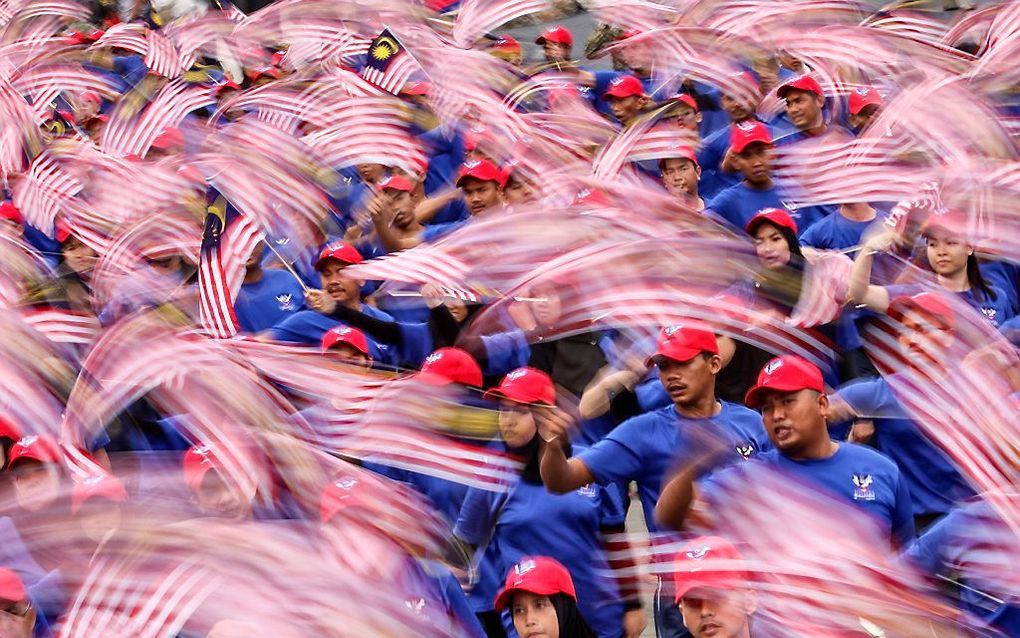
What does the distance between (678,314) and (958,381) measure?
140cm

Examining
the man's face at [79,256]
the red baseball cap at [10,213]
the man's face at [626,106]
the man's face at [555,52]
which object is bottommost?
the man's face at [555,52]

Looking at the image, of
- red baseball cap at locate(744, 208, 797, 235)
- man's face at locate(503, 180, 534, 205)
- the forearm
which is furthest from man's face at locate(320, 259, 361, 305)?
the forearm

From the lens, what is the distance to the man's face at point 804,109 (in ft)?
34.5

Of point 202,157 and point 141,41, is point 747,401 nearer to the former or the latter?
point 202,157

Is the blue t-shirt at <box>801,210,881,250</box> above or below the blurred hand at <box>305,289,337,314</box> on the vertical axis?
below

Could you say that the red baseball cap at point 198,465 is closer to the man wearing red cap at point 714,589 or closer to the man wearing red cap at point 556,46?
the man wearing red cap at point 714,589

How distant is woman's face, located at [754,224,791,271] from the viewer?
802 centimetres

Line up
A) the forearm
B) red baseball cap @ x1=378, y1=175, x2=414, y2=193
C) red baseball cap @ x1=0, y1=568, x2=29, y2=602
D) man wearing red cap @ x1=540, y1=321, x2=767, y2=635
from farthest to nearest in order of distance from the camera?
red baseball cap @ x1=378, y1=175, x2=414, y2=193 → man wearing red cap @ x1=540, y1=321, x2=767, y2=635 → red baseball cap @ x1=0, y1=568, x2=29, y2=602 → the forearm

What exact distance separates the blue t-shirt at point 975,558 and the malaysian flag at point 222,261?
414cm

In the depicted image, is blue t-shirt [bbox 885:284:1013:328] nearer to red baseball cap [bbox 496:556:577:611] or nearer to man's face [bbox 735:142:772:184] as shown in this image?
man's face [bbox 735:142:772:184]

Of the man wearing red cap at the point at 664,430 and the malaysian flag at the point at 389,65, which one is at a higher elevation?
the man wearing red cap at the point at 664,430

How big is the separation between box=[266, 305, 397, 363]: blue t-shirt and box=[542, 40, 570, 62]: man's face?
5157 mm

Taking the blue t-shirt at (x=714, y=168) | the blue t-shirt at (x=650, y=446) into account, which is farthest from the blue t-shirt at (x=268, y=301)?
the blue t-shirt at (x=650, y=446)

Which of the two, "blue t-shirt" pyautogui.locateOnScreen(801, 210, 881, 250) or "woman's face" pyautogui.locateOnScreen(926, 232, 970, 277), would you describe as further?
"blue t-shirt" pyautogui.locateOnScreen(801, 210, 881, 250)
